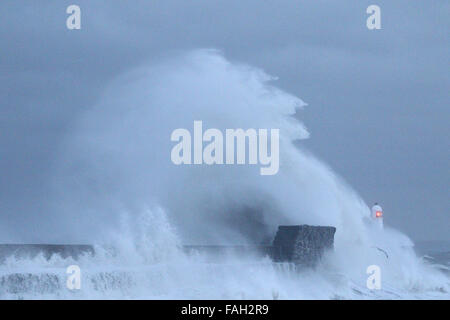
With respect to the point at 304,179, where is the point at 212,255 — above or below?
below

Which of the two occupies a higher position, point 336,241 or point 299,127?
point 299,127

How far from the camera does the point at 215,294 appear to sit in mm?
15734

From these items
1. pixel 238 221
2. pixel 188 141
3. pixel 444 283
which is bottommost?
pixel 444 283

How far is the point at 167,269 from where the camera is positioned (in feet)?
52.4
